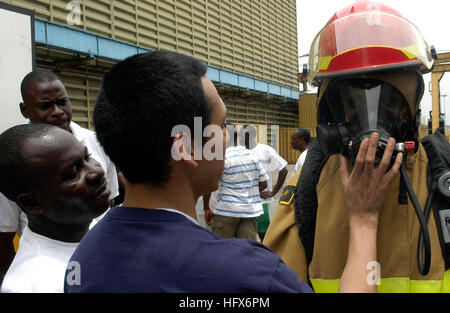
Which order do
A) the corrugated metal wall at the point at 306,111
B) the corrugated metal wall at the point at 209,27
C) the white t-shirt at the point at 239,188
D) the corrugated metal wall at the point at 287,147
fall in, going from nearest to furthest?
the white t-shirt at the point at 239,188 → the corrugated metal wall at the point at 209,27 → the corrugated metal wall at the point at 287,147 → the corrugated metal wall at the point at 306,111

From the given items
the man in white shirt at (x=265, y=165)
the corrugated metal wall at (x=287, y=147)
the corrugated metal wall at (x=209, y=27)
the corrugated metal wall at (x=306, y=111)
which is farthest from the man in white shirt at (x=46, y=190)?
the corrugated metal wall at (x=306, y=111)

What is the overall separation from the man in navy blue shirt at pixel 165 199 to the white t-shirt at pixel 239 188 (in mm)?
3525

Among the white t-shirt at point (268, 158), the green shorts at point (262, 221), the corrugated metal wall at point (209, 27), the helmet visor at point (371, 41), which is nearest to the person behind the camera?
the helmet visor at point (371, 41)

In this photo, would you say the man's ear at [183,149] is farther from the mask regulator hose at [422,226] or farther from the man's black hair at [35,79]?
the man's black hair at [35,79]

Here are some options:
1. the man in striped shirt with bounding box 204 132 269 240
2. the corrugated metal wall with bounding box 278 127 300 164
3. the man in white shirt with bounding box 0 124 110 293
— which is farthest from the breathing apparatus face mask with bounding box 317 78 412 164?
the corrugated metal wall with bounding box 278 127 300 164

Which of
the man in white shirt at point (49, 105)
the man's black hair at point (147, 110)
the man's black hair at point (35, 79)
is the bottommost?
the man's black hair at point (147, 110)

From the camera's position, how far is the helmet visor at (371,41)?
4.18 ft

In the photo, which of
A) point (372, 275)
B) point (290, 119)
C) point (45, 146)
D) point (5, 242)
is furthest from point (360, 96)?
point (290, 119)

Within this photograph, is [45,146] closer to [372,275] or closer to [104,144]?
[104,144]

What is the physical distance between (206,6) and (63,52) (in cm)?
770

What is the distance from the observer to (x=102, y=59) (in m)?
9.77

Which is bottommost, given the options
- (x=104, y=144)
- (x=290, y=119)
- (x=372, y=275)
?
(x=372, y=275)

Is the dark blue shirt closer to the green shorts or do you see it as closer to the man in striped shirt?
the man in striped shirt

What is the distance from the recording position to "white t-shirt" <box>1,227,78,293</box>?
4.49 feet
